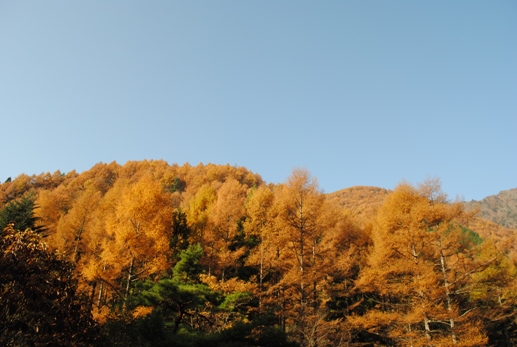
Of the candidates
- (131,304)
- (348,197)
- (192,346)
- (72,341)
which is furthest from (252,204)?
(348,197)

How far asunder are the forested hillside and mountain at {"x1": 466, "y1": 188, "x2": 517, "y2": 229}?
88221 mm

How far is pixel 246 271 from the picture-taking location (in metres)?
19.6

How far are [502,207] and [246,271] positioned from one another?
394ft

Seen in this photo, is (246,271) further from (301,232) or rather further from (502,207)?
(502,207)

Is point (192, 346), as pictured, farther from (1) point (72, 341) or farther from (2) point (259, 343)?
(1) point (72, 341)

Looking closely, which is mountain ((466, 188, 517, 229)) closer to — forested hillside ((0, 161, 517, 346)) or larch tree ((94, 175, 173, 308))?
forested hillside ((0, 161, 517, 346))

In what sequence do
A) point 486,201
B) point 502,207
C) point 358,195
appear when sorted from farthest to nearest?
point 486,201 < point 502,207 < point 358,195

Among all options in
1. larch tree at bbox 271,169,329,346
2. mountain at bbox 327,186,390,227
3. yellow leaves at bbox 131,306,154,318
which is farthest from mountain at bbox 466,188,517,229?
yellow leaves at bbox 131,306,154,318

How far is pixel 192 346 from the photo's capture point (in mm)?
8438

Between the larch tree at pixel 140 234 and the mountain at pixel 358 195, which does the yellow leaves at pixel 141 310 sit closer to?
the larch tree at pixel 140 234

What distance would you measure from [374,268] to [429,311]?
4.07m

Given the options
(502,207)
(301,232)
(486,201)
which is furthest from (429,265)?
(486,201)

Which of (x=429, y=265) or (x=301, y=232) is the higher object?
(x=301, y=232)

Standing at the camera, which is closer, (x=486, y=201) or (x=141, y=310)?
(x=141, y=310)
